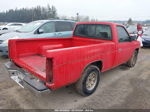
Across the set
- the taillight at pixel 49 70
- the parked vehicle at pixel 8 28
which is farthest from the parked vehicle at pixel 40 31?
the parked vehicle at pixel 8 28

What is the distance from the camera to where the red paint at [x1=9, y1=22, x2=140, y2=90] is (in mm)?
2443

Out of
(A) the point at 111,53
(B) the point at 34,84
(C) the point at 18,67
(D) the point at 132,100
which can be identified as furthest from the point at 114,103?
A: (C) the point at 18,67

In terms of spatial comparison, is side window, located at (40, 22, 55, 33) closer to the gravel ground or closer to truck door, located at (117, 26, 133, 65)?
the gravel ground

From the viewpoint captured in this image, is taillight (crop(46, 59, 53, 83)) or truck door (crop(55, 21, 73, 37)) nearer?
taillight (crop(46, 59, 53, 83))

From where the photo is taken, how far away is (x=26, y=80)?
9.19 feet

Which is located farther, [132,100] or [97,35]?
[97,35]

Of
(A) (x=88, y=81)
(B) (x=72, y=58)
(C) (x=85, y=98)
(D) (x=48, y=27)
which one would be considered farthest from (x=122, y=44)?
(D) (x=48, y=27)

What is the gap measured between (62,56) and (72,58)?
27 cm

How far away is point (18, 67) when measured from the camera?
134 inches

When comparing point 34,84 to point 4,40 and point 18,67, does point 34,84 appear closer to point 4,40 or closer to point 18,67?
point 18,67

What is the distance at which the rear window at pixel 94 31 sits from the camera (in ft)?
13.6

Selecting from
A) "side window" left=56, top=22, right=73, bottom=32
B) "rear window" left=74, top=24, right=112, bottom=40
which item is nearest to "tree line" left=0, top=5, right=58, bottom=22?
"side window" left=56, top=22, right=73, bottom=32

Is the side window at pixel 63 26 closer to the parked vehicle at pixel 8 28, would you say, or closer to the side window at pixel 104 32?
the side window at pixel 104 32

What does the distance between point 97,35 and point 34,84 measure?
2.65m
